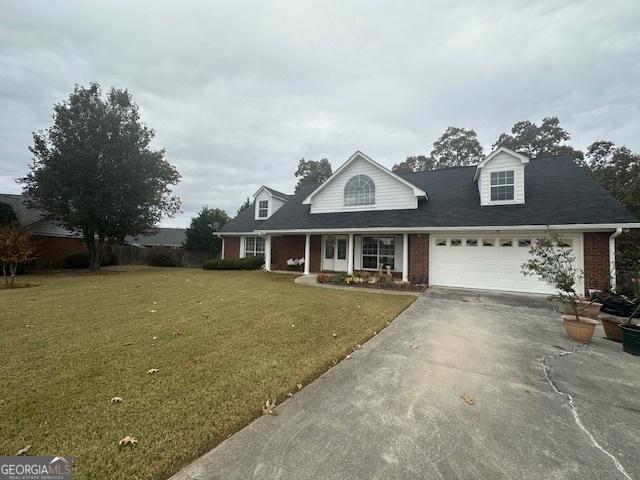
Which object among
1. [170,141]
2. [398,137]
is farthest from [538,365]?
[170,141]

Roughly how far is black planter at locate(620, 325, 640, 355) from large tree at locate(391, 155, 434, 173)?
3144 centimetres

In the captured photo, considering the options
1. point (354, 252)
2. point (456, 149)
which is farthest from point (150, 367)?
point (456, 149)

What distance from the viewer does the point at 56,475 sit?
2.03 metres

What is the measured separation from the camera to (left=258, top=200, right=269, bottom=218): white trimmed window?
20.7 m

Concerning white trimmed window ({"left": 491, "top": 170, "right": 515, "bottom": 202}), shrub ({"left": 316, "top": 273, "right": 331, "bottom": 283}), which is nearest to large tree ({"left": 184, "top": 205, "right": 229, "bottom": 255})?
shrub ({"left": 316, "top": 273, "right": 331, "bottom": 283})

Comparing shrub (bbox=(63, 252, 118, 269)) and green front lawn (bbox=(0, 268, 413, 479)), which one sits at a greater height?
shrub (bbox=(63, 252, 118, 269))

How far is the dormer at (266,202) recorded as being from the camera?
20562 mm

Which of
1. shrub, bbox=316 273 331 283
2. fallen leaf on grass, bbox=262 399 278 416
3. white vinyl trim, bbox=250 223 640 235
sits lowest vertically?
fallen leaf on grass, bbox=262 399 278 416

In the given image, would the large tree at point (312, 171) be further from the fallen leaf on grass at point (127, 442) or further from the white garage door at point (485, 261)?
the fallen leaf on grass at point (127, 442)

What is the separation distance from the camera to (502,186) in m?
12.4

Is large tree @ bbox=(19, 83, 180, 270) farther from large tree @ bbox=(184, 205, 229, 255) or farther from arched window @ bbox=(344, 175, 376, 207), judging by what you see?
arched window @ bbox=(344, 175, 376, 207)

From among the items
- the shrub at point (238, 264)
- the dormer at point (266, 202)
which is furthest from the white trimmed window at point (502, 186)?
the shrub at point (238, 264)

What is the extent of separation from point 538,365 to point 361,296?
18.8 feet

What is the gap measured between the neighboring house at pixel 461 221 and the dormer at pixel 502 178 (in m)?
0.04
